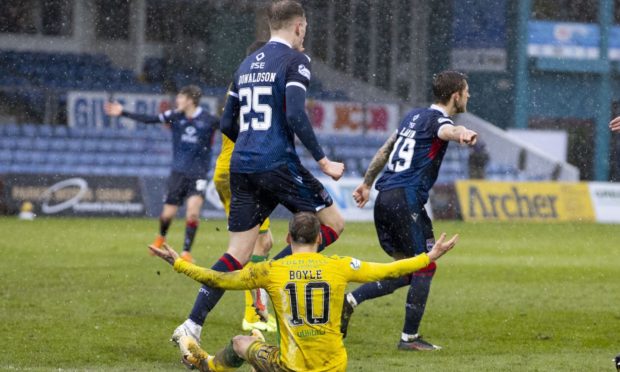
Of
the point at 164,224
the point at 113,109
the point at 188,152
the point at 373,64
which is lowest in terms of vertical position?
the point at 373,64

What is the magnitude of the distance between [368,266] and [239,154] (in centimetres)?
179

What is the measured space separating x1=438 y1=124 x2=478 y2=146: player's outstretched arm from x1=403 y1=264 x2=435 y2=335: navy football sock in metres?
1.09

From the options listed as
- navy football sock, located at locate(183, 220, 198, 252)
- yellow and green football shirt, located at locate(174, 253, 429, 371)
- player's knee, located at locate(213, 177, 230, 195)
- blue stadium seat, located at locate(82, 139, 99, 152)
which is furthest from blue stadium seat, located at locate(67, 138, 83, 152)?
yellow and green football shirt, located at locate(174, 253, 429, 371)

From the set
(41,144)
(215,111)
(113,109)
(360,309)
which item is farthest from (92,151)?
(360,309)

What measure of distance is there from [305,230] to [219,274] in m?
0.60

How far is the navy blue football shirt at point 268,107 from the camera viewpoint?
7.48 m

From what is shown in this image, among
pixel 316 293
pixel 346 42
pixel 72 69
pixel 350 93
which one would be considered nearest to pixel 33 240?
pixel 316 293

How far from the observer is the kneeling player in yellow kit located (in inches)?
240

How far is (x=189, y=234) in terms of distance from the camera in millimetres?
15117

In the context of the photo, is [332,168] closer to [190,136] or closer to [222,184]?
[222,184]

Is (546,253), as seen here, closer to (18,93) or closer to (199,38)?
(18,93)

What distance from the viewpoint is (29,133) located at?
28.4m

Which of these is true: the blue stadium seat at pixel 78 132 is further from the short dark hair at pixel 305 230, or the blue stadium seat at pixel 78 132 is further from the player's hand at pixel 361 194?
the short dark hair at pixel 305 230

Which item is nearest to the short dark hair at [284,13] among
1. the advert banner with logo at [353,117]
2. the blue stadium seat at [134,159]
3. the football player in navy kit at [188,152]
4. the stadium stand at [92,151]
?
the football player in navy kit at [188,152]
